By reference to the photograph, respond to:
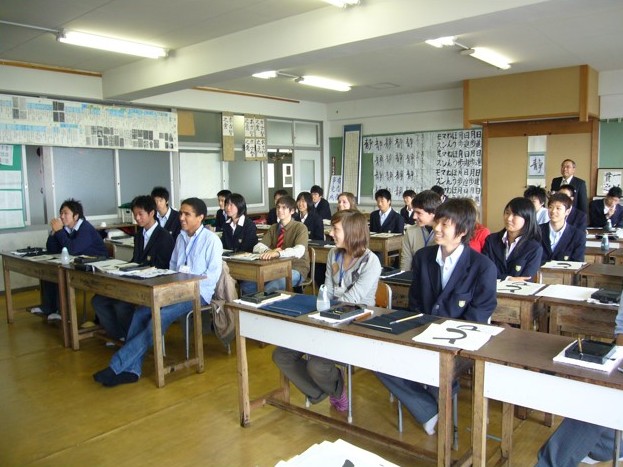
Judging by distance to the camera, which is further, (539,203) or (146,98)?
(146,98)

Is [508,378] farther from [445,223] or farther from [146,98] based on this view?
[146,98]

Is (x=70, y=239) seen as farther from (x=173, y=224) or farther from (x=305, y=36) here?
(x=305, y=36)

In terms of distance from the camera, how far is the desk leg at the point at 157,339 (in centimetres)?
333

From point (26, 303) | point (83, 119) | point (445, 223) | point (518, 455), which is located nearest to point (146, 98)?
point (83, 119)

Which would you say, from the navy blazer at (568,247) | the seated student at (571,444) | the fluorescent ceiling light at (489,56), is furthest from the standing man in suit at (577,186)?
the seated student at (571,444)

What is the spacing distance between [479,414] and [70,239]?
4191mm

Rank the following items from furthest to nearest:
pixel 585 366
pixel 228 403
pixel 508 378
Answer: pixel 228 403 < pixel 508 378 < pixel 585 366

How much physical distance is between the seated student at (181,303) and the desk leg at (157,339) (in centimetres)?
10

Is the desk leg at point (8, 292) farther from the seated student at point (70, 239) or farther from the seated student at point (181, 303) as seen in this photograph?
the seated student at point (181, 303)

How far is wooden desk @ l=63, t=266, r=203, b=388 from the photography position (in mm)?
3365

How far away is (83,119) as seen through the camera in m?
6.73

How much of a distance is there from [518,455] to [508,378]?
0.89 metres

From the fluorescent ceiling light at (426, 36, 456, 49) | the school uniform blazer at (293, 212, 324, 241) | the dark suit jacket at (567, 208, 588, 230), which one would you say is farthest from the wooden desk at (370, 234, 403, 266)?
the fluorescent ceiling light at (426, 36, 456, 49)

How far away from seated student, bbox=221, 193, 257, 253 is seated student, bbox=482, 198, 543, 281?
2.47 meters
